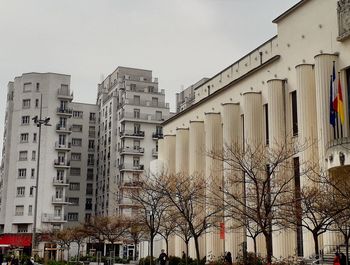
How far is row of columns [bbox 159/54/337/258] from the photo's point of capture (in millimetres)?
31406

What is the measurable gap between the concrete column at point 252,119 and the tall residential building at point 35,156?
144 feet

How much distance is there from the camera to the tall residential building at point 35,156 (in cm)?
7575

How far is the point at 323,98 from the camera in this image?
3094 centimetres

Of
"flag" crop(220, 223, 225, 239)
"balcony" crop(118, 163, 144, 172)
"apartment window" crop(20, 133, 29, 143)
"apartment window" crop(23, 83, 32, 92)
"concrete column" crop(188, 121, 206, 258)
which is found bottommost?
"flag" crop(220, 223, 225, 239)

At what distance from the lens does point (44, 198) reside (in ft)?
252

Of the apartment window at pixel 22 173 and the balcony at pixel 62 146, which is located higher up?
the balcony at pixel 62 146

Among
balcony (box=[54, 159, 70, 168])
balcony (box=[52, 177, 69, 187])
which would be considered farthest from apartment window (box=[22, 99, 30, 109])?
balcony (box=[52, 177, 69, 187])

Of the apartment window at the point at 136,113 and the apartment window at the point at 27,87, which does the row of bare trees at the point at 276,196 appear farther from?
the apartment window at the point at 27,87

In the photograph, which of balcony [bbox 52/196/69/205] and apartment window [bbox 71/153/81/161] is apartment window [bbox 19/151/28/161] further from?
apartment window [bbox 71/153/81/161]

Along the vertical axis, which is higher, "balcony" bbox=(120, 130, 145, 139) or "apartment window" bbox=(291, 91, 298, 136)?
"balcony" bbox=(120, 130, 145, 139)

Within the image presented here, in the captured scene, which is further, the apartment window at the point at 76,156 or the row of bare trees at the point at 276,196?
the apartment window at the point at 76,156

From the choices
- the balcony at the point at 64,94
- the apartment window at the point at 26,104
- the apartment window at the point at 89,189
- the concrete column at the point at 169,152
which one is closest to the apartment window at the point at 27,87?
the apartment window at the point at 26,104

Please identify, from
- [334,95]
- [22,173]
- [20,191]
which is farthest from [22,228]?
[334,95]

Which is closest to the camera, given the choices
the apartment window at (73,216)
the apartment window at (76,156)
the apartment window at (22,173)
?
the apartment window at (22,173)
